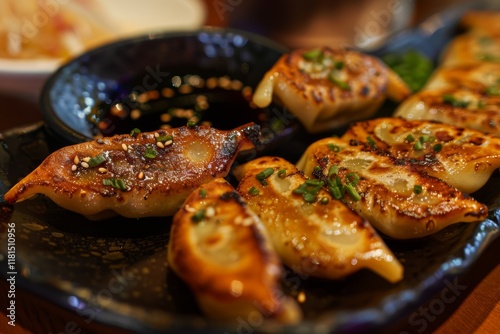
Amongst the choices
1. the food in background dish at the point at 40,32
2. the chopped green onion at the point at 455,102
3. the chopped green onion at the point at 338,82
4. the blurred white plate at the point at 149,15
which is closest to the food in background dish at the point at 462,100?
the chopped green onion at the point at 455,102

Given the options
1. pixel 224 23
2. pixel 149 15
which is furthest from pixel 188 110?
pixel 149 15

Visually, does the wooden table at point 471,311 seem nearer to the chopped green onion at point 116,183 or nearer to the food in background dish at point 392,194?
the food in background dish at point 392,194

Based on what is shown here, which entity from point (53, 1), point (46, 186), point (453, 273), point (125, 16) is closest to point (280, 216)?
point (453, 273)

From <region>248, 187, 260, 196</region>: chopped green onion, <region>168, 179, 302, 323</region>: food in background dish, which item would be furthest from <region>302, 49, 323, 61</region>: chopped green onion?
<region>168, 179, 302, 323</region>: food in background dish

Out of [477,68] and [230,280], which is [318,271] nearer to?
[230,280]

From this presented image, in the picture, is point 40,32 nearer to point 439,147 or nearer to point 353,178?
point 353,178

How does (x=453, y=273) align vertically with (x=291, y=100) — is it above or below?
below
